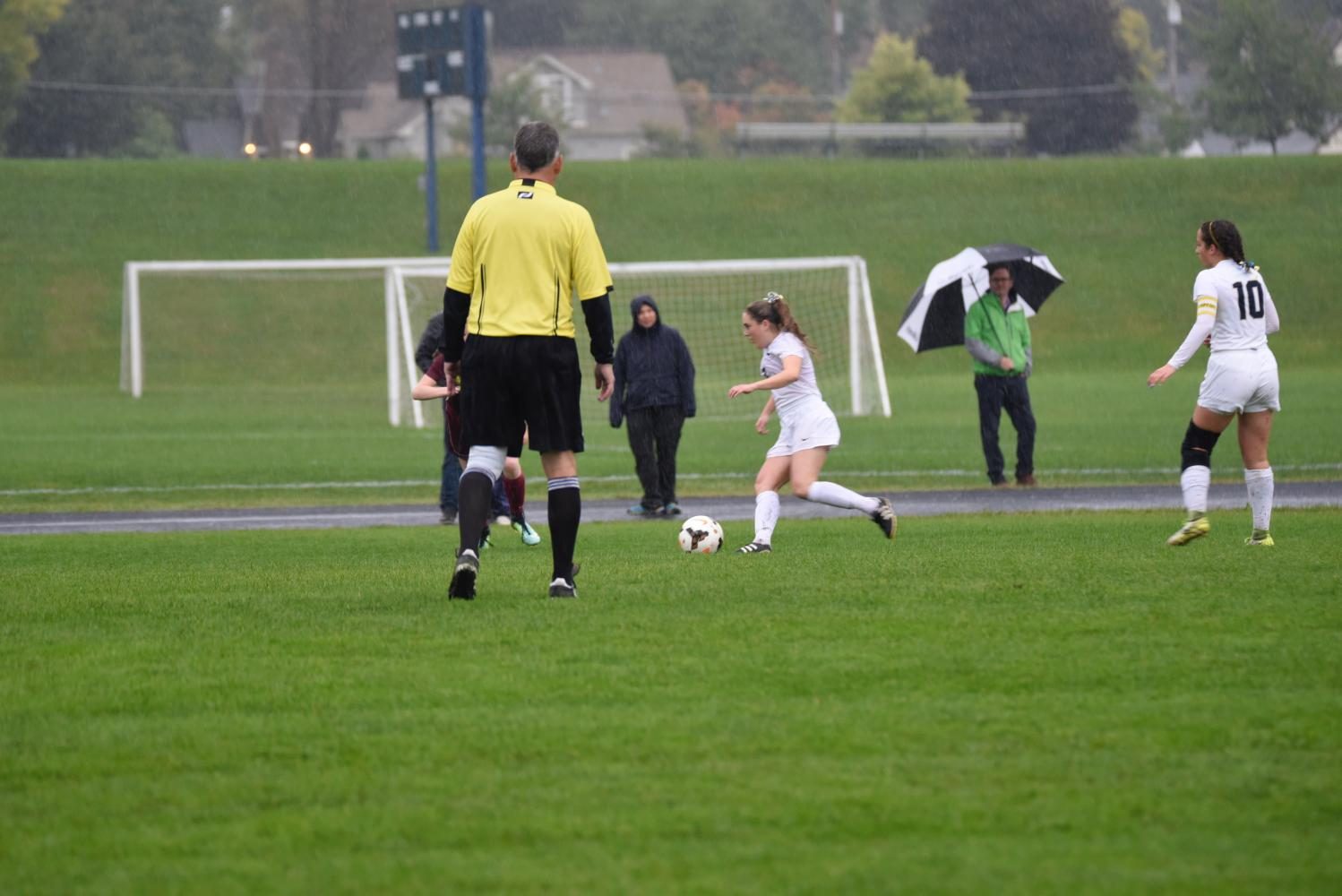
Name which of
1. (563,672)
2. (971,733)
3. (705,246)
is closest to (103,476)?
(563,672)

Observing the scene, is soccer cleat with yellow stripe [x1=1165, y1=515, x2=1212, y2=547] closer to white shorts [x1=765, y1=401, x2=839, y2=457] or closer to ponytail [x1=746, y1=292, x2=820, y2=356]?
white shorts [x1=765, y1=401, x2=839, y2=457]

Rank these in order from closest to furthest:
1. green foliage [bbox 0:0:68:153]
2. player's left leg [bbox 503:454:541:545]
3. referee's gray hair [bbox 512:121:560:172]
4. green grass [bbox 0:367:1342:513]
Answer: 1. referee's gray hair [bbox 512:121:560:172]
2. player's left leg [bbox 503:454:541:545]
3. green grass [bbox 0:367:1342:513]
4. green foliage [bbox 0:0:68:153]

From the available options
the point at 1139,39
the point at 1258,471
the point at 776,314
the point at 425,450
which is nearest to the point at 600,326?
the point at 776,314

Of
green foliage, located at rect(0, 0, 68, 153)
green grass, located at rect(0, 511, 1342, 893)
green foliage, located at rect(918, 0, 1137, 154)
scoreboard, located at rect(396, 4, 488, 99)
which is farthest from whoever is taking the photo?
green foliage, located at rect(918, 0, 1137, 154)

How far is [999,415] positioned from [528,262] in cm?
984

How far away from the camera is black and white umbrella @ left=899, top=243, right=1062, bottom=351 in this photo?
1698 cm

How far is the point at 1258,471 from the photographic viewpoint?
10461 millimetres

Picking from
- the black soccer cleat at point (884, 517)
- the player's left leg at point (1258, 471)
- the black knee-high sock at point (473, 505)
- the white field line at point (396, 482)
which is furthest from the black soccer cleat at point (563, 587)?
the white field line at point (396, 482)

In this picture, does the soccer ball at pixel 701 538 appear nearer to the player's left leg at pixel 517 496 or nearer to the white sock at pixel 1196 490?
the player's left leg at pixel 517 496

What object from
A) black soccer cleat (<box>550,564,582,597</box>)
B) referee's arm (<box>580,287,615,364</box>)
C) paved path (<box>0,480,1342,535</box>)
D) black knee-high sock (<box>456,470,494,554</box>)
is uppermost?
referee's arm (<box>580,287,615,364</box>)

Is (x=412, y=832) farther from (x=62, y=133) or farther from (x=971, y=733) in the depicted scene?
(x=62, y=133)

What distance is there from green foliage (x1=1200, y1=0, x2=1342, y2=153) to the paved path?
4552 cm

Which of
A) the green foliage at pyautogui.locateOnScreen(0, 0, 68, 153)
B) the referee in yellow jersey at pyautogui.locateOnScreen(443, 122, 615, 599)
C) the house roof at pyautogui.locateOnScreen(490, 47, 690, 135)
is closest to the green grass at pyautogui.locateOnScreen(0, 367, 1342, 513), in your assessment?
the referee in yellow jersey at pyautogui.locateOnScreen(443, 122, 615, 599)

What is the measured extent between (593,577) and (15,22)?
185 ft
